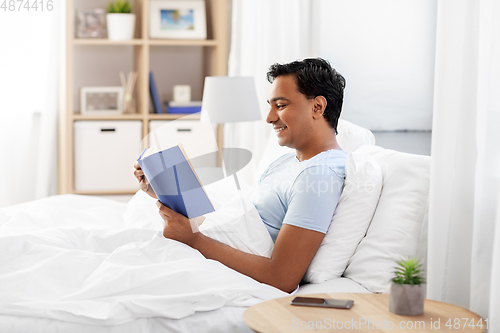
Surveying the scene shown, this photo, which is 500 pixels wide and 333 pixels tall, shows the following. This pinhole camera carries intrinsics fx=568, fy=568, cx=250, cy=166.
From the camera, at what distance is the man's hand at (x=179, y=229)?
4.81 feet

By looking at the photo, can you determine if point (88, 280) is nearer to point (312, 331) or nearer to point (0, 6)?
point (312, 331)

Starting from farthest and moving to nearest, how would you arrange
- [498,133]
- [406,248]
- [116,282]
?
[406,248] < [116,282] < [498,133]

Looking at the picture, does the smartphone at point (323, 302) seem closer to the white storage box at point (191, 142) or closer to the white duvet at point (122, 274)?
the white duvet at point (122, 274)

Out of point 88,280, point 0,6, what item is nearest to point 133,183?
point 0,6

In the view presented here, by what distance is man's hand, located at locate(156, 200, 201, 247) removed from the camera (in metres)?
1.46

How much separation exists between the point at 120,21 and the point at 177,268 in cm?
242

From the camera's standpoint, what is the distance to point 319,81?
1.58 m

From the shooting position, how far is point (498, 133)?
42.7 inches

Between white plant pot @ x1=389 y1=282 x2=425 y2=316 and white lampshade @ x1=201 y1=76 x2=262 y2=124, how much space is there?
2.00 m

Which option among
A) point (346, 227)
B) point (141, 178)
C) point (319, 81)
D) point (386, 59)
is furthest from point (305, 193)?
point (386, 59)

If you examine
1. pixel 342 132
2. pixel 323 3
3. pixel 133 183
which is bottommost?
pixel 133 183

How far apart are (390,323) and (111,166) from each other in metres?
2.64

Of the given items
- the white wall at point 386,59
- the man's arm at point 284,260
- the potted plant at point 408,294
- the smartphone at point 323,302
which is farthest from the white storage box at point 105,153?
the potted plant at point 408,294

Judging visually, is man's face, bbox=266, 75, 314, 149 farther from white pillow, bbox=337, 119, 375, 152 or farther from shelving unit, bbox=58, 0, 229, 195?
shelving unit, bbox=58, 0, 229, 195
